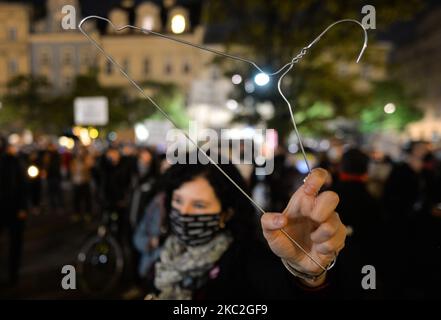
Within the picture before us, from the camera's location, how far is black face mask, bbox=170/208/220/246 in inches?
94.1

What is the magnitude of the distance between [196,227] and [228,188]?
0.25 metres

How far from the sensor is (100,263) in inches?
266

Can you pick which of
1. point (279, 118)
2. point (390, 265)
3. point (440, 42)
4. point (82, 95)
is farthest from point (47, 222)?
point (440, 42)

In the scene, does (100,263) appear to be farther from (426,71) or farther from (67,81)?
(426,71)

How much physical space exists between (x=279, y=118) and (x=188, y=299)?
9.15 meters

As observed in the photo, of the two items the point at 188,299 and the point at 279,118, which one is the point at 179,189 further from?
the point at 279,118

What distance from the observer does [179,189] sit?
2.52m

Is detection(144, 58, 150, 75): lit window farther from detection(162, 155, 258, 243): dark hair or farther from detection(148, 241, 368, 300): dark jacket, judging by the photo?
detection(148, 241, 368, 300): dark jacket

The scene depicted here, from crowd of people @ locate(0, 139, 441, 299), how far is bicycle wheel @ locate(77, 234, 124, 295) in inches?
11.7

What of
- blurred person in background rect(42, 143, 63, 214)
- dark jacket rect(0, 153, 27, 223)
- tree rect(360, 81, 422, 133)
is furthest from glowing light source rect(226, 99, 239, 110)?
tree rect(360, 81, 422, 133)

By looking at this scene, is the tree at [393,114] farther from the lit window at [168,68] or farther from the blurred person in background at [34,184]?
the blurred person in background at [34,184]

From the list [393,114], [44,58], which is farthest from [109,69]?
[393,114]

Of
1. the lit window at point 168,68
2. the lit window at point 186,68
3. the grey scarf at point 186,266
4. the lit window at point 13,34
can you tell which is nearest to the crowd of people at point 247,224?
the grey scarf at point 186,266

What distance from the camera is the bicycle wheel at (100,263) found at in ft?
21.0
